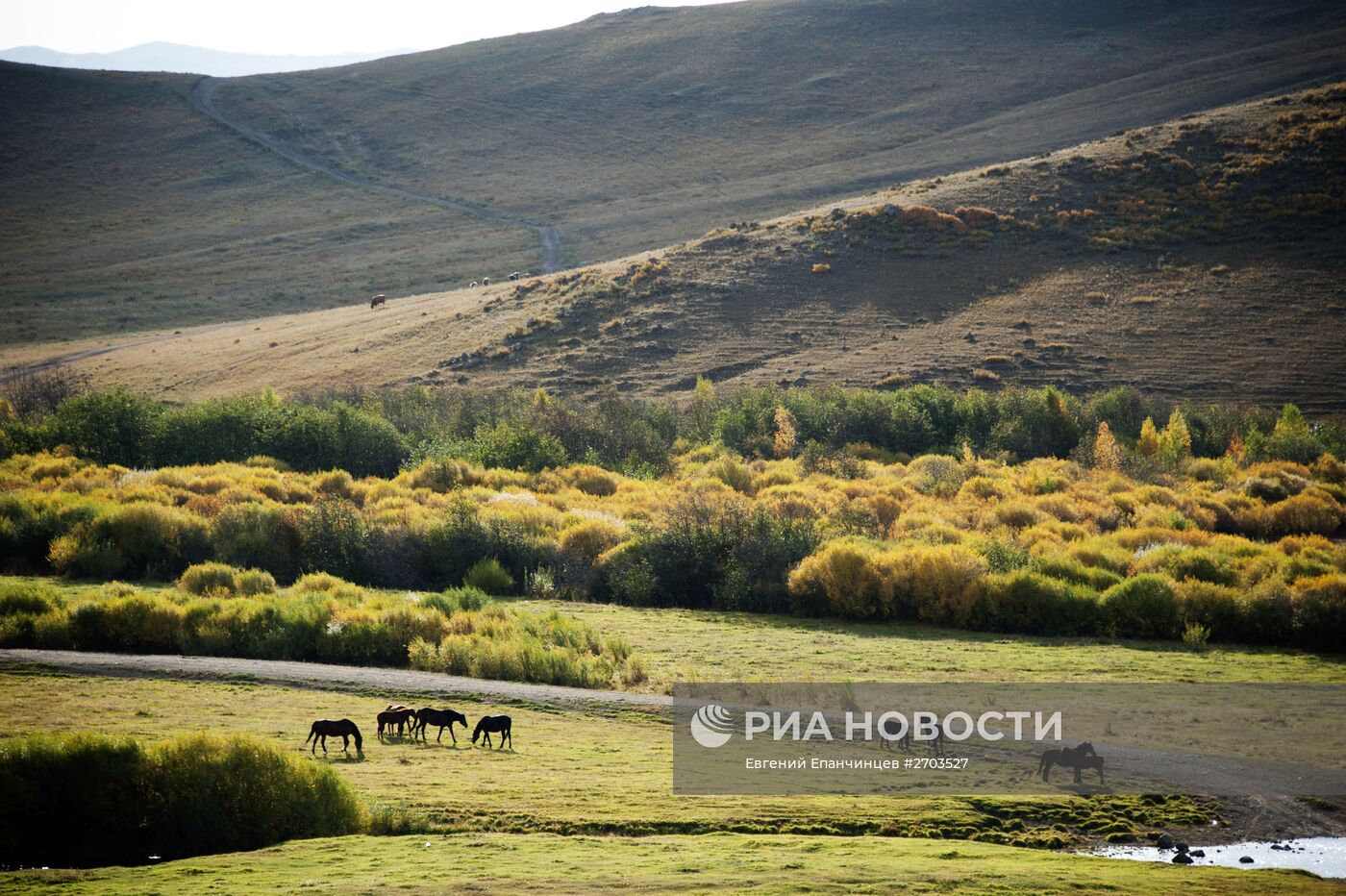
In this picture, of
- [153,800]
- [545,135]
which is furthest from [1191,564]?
[545,135]

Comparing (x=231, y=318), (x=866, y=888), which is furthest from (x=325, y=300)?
(x=866, y=888)

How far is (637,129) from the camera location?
125 metres

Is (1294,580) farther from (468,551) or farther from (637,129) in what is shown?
(637,129)

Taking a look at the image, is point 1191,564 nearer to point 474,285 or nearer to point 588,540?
point 588,540

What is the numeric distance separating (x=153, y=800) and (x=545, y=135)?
121317 millimetres

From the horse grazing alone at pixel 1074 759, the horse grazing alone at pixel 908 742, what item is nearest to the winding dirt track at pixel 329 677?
the horse grazing alone at pixel 908 742

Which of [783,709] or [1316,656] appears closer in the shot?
[783,709]

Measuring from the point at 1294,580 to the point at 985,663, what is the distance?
327 inches

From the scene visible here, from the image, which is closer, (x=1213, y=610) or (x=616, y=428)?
(x=1213, y=610)

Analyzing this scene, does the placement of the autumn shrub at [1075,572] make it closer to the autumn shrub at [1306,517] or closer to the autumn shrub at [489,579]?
the autumn shrub at [1306,517]

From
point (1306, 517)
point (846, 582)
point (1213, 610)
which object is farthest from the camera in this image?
point (1306, 517)

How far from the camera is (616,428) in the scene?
158 feet

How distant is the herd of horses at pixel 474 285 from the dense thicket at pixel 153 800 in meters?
69.0

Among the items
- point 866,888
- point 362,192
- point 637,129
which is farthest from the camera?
point 637,129
